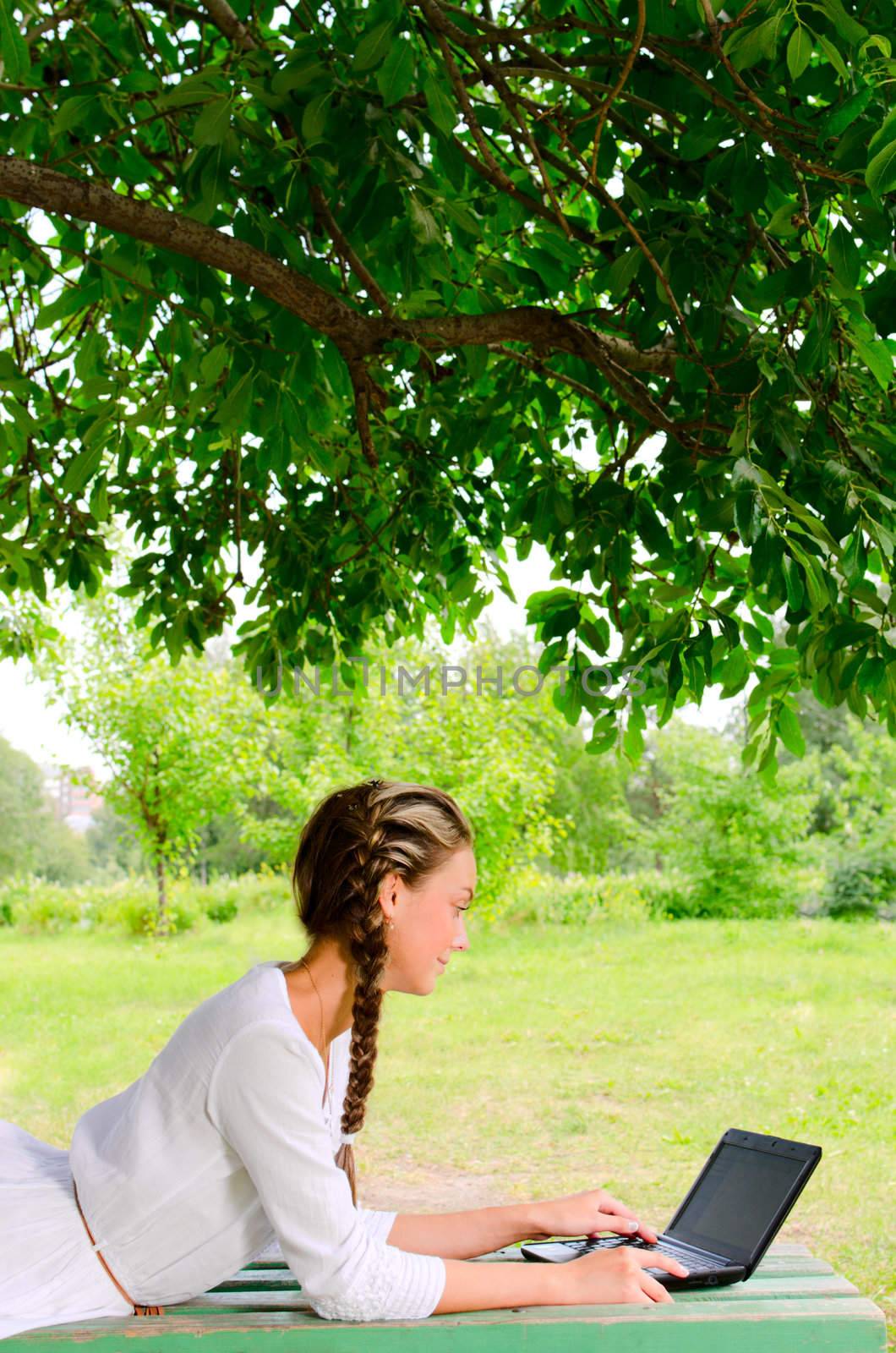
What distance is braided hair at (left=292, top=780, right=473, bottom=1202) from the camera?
174 cm

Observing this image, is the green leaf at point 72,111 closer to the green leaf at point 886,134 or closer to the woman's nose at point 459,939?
the green leaf at point 886,134

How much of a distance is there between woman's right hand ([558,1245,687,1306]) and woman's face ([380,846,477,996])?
41cm

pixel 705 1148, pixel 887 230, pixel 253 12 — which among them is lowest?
pixel 705 1148

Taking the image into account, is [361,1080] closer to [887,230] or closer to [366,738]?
[887,230]

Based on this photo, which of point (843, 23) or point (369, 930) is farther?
point (843, 23)

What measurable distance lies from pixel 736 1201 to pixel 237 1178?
0.78 meters

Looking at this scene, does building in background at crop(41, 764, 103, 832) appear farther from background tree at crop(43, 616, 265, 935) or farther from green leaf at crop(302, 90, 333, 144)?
green leaf at crop(302, 90, 333, 144)

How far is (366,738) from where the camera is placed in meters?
12.3

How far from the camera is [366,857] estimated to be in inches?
68.9

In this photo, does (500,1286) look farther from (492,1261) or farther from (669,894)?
(669,894)

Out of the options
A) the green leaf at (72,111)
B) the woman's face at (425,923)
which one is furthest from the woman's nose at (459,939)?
the green leaf at (72,111)

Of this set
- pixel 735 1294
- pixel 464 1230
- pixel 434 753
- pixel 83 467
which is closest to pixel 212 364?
pixel 83 467

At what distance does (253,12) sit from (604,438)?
5.09 feet

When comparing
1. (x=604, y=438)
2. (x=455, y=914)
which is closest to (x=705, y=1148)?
(x=604, y=438)
